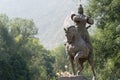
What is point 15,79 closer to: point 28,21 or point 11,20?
point 11,20

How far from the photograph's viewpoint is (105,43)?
110ft

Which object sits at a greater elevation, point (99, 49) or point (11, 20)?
point (11, 20)

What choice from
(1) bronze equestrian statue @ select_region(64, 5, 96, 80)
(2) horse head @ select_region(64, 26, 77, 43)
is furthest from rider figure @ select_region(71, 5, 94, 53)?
(2) horse head @ select_region(64, 26, 77, 43)

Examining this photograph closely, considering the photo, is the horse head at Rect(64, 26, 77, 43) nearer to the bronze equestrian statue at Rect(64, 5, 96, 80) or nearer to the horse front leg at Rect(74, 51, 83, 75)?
the bronze equestrian statue at Rect(64, 5, 96, 80)

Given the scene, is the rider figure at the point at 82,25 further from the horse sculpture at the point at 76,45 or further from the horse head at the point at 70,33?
the horse head at the point at 70,33

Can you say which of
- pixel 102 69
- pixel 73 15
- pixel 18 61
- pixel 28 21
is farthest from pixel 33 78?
pixel 73 15

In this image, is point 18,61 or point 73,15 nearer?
point 73,15

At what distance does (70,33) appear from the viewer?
18.2 meters

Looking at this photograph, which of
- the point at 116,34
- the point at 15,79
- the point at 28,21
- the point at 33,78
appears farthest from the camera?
the point at 28,21

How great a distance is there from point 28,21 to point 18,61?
18.7 meters

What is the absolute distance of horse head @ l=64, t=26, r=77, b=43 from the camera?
18.2 m

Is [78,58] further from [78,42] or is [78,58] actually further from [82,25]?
[82,25]

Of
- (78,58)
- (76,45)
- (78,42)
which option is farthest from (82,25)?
(78,58)

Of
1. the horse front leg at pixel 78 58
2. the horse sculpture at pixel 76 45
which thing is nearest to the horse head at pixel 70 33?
the horse sculpture at pixel 76 45
